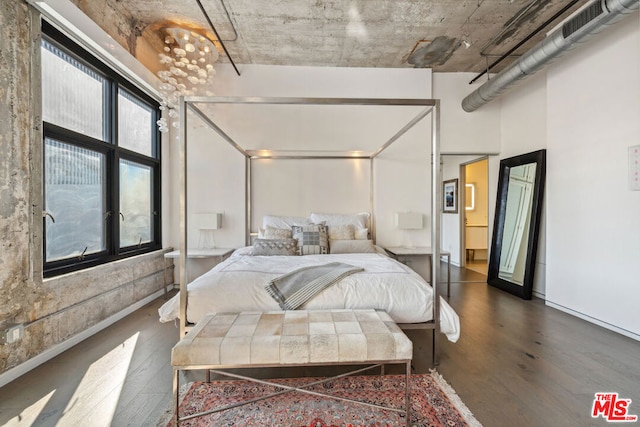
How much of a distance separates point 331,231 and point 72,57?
10.2 feet

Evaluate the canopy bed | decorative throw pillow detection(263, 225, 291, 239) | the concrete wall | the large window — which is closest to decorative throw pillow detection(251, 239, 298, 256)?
decorative throw pillow detection(263, 225, 291, 239)

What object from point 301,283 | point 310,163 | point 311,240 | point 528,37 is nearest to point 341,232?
point 311,240

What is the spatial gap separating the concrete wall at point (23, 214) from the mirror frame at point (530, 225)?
4.91 meters

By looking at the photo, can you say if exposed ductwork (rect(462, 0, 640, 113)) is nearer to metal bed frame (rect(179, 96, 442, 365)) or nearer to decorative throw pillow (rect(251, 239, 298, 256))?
metal bed frame (rect(179, 96, 442, 365))

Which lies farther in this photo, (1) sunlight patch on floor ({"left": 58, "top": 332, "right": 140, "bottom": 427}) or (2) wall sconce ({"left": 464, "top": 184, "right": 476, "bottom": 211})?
(2) wall sconce ({"left": 464, "top": 184, "right": 476, "bottom": 211})

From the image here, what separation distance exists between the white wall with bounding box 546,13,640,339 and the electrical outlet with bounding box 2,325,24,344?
15.9 ft

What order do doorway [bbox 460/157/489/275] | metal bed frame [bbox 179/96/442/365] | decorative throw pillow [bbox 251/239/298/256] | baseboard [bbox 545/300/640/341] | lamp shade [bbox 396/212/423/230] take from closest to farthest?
metal bed frame [bbox 179/96/442/365] → baseboard [bbox 545/300/640/341] → decorative throw pillow [bbox 251/239/298/256] → lamp shade [bbox 396/212/423/230] → doorway [bbox 460/157/489/275]

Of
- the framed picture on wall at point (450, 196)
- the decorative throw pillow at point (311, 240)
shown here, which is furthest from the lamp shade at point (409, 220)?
the framed picture on wall at point (450, 196)

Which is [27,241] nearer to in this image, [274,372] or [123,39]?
[274,372]

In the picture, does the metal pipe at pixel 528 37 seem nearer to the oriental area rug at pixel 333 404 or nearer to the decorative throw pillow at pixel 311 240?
the decorative throw pillow at pixel 311 240

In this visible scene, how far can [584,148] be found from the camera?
115 inches

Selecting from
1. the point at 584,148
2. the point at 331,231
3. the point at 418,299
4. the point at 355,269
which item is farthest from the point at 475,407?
the point at 584,148

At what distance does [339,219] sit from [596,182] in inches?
Result: 109

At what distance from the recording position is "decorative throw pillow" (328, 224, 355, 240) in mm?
3539
